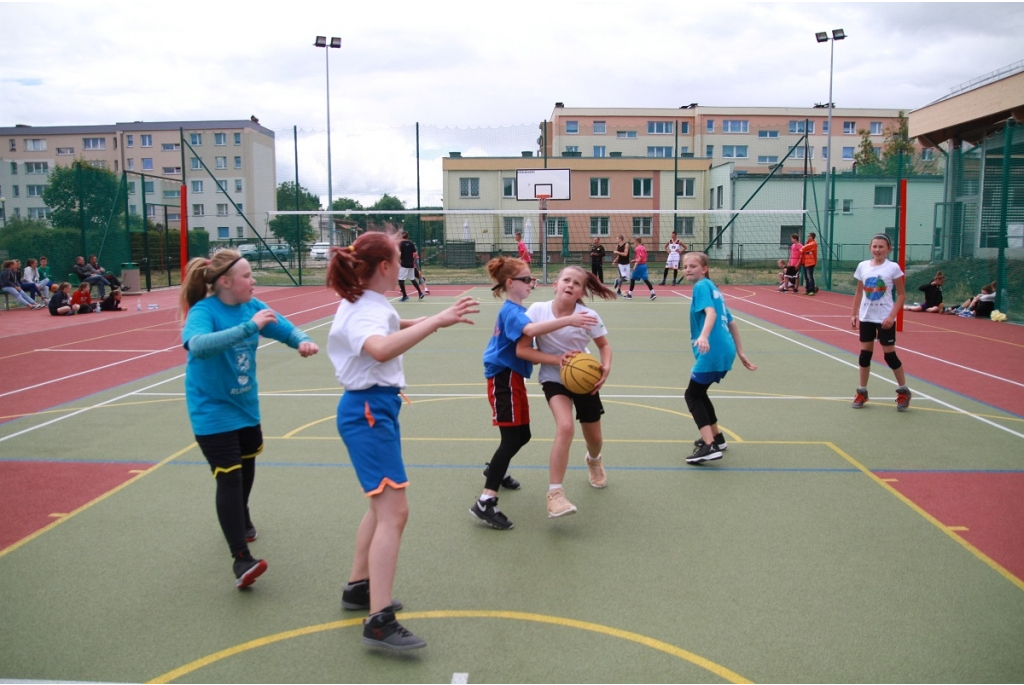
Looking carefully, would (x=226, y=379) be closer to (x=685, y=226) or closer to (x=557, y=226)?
(x=557, y=226)

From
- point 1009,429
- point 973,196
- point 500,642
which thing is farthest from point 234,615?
point 973,196

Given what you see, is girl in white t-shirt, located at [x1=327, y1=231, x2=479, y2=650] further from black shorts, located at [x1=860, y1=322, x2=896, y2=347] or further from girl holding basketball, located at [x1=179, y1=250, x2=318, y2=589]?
black shorts, located at [x1=860, y1=322, x2=896, y2=347]

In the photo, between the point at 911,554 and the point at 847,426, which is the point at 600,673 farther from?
the point at 847,426

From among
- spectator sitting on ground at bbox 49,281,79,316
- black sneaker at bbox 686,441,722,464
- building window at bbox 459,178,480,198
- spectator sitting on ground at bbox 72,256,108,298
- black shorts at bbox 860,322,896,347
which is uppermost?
building window at bbox 459,178,480,198

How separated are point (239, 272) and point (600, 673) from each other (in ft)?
8.47

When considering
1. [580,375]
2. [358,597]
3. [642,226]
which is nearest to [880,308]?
[580,375]

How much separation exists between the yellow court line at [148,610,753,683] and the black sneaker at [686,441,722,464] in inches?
111

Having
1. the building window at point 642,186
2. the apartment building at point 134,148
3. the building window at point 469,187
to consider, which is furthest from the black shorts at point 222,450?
the apartment building at point 134,148

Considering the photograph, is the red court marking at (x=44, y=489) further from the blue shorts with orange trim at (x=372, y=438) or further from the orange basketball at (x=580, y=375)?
the orange basketball at (x=580, y=375)

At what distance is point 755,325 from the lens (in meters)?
16.0

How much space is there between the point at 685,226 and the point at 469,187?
11.9m

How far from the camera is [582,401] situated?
17.6 ft

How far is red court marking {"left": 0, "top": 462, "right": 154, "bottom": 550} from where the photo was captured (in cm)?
500

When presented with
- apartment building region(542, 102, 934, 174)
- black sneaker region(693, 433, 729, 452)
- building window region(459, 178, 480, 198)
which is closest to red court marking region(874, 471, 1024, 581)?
black sneaker region(693, 433, 729, 452)
